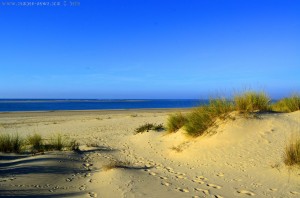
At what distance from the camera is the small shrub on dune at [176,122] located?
41.9 feet

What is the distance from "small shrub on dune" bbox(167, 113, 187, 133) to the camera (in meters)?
12.8

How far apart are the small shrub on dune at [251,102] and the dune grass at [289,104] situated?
2379mm

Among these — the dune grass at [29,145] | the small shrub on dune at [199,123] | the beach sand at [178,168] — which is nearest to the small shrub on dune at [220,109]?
the small shrub on dune at [199,123]

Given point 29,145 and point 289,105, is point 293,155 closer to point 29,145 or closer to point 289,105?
point 289,105

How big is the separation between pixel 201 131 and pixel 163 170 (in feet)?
9.19

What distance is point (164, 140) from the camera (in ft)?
40.3

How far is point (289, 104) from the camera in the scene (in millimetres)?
13641

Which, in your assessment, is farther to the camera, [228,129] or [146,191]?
[228,129]

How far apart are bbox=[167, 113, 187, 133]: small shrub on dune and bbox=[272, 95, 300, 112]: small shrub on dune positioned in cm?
407

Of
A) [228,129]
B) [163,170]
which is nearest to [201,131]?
[228,129]

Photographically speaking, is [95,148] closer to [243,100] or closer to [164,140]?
[164,140]

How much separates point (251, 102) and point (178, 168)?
4.01 meters

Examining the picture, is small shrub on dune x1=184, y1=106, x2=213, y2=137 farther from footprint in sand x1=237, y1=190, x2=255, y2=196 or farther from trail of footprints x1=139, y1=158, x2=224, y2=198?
footprint in sand x1=237, y1=190, x2=255, y2=196

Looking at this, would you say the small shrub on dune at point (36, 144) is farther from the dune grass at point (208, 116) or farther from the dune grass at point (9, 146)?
the dune grass at point (208, 116)
